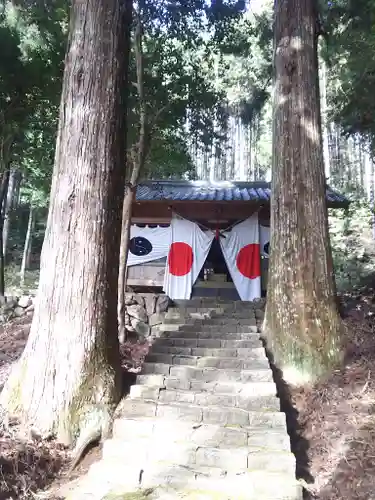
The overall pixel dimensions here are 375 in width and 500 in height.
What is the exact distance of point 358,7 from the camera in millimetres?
5996

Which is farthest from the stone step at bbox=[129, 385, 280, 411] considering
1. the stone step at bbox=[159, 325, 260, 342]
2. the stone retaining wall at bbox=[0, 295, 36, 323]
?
the stone retaining wall at bbox=[0, 295, 36, 323]

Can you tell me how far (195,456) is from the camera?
3.13 meters

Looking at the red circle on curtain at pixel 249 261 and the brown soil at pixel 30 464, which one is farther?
the red circle on curtain at pixel 249 261

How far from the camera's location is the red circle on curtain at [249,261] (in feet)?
25.8

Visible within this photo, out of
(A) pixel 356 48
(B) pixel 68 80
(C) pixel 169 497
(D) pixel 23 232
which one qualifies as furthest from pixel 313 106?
(D) pixel 23 232

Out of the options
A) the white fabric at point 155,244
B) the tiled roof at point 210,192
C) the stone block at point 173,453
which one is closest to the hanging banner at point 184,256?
the white fabric at point 155,244

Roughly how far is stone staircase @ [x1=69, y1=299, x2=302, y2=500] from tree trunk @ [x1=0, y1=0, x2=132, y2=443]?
16.9 inches

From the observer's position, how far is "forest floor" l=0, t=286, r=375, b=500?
2740 mm

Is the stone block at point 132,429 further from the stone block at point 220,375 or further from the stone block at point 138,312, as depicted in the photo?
the stone block at point 138,312

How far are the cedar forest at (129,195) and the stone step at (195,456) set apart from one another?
25cm

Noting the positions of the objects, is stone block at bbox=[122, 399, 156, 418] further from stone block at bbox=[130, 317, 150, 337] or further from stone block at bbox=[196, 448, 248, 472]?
stone block at bbox=[130, 317, 150, 337]

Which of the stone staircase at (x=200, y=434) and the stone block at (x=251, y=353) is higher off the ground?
the stone block at (x=251, y=353)

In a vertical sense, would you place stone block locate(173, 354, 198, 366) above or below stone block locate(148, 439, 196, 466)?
above

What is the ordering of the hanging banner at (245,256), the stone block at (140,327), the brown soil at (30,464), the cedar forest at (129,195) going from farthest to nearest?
the hanging banner at (245,256) → the stone block at (140,327) → the cedar forest at (129,195) → the brown soil at (30,464)
